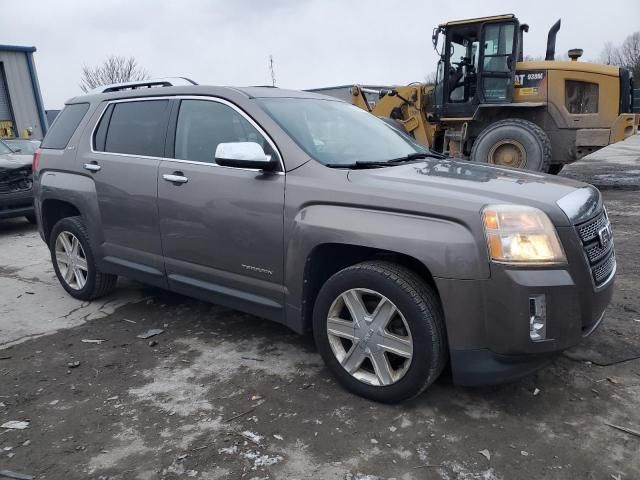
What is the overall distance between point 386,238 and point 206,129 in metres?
1.71

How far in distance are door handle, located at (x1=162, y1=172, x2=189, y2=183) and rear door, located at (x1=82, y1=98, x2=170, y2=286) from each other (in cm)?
14

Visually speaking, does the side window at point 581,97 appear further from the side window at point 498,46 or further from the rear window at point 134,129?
the rear window at point 134,129

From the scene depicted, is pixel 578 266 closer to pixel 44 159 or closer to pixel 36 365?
pixel 36 365

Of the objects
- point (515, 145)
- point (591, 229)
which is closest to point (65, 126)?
point (591, 229)

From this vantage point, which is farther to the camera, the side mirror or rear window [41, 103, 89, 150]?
rear window [41, 103, 89, 150]

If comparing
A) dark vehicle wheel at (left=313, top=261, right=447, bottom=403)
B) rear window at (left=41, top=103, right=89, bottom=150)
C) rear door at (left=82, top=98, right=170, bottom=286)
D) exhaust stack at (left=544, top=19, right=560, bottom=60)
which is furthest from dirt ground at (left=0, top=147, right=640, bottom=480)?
exhaust stack at (left=544, top=19, right=560, bottom=60)

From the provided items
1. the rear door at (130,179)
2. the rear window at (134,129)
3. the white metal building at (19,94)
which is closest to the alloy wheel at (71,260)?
the rear door at (130,179)

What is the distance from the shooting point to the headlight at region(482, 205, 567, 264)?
2.47m

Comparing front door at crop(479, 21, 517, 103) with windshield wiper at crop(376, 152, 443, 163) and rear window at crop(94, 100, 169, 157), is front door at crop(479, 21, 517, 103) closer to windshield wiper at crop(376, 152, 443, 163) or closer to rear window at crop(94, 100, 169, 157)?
windshield wiper at crop(376, 152, 443, 163)

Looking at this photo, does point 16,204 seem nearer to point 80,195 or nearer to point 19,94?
point 80,195

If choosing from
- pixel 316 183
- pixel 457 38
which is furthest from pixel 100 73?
pixel 316 183

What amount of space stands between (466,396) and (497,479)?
70 centimetres

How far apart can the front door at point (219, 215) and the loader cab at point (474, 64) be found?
7.53m

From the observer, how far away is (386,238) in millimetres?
2725
